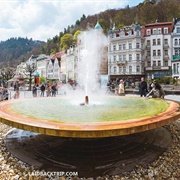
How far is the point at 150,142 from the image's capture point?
5.02 m

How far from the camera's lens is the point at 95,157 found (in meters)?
4.13

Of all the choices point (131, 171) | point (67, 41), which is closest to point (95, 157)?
point (131, 171)

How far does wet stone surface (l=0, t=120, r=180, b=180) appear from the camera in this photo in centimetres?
357

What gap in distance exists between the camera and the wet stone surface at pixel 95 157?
357 cm

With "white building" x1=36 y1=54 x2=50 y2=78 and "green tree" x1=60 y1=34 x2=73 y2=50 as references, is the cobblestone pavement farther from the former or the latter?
"white building" x1=36 y1=54 x2=50 y2=78

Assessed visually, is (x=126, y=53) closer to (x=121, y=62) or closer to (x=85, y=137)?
(x=121, y=62)

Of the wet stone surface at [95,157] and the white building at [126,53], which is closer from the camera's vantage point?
the wet stone surface at [95,157]

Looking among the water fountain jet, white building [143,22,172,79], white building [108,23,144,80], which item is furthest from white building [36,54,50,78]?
the water fountain jet

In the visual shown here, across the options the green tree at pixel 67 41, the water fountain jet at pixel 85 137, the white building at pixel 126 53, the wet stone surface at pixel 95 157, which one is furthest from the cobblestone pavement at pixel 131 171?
the green tree at pixel 67 41

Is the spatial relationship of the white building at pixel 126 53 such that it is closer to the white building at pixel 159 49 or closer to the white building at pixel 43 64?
the white building at pixel 159 49

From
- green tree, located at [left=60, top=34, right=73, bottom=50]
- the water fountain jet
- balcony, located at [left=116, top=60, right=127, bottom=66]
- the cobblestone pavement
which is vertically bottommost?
the cobblestone pavement

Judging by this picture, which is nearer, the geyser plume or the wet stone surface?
the wet stone surface

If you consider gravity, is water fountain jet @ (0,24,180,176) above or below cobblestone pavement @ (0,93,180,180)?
above

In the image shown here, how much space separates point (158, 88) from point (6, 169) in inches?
309
